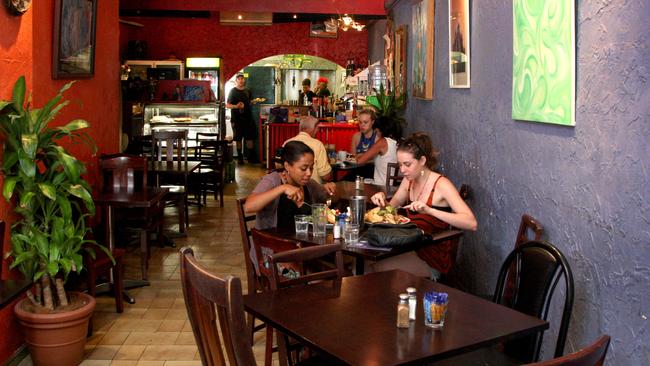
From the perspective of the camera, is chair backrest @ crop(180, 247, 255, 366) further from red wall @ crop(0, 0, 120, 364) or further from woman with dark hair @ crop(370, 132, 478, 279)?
red wall @ crop(0, 0, 120, 364)

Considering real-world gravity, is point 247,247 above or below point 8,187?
below

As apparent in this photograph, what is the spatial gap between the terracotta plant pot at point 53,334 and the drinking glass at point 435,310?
2629 millimetres

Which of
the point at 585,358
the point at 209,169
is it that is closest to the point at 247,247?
the point at 585,358

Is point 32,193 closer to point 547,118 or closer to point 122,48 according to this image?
point 547,118

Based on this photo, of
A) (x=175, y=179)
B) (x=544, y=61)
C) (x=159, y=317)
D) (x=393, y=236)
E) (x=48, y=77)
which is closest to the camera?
(x=544, y=61)

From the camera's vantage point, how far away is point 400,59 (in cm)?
945

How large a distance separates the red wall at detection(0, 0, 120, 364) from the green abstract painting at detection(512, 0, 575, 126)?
288 centimetres

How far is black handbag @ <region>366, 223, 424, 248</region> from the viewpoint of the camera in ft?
13.2

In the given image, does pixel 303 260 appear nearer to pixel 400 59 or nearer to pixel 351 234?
pixel 351 234

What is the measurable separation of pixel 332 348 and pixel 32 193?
254 cm

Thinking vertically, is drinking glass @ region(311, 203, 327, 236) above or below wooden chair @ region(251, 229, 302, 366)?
above

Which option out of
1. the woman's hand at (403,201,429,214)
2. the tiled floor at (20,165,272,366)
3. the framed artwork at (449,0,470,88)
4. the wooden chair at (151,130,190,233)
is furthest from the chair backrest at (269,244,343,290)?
the wooden chair at (151,130,190,233)

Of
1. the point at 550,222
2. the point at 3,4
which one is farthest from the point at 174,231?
the point at 550,222

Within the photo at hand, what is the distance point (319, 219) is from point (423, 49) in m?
3.93
